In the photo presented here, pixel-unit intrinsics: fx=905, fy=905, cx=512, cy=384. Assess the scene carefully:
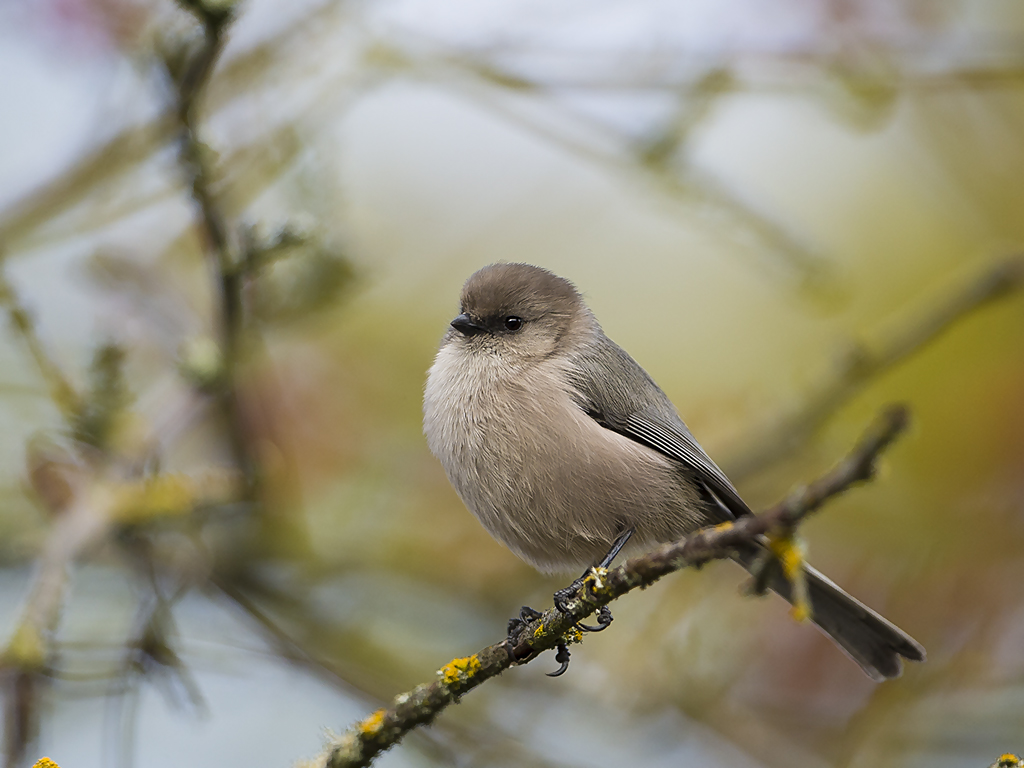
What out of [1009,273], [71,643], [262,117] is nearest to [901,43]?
[1009,273]

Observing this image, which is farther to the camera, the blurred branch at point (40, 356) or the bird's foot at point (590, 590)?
the blurred branch at point (40, 356)

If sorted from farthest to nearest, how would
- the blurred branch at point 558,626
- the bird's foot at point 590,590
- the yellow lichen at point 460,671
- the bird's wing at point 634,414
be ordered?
the bird's wing at point 634,414 → the yellow lichen at point 460,671 → the bird's foot at point 590,590 → the blurred branch at point 558,626

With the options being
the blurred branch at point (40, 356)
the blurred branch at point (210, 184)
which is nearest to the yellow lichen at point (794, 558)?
the blurred branch at point (210, 184)

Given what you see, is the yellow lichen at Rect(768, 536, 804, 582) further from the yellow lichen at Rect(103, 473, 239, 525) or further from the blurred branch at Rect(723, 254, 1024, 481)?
the yellow lichen at Rect(103, 473, 239, 525)

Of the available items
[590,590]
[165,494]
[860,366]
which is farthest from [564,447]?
[165,494]

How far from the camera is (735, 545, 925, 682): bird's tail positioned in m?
3.44

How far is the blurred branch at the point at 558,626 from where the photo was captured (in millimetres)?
1576

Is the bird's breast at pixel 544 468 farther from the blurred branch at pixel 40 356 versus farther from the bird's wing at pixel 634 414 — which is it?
the blurred branch at pixel 40 356

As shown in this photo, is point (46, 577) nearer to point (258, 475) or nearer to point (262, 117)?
point (258, 475)

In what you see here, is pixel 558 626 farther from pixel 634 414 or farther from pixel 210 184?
pixel 210 184

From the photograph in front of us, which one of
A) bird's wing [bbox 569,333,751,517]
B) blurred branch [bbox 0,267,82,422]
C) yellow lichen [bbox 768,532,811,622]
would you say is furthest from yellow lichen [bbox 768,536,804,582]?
blurred branch [bbox 0,267,82,422]

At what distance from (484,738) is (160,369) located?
128 inches

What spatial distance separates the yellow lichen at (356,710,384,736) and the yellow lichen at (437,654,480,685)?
0.66 ft

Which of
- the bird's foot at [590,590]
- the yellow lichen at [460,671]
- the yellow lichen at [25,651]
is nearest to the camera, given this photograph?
the bird's foot at [590,590]
